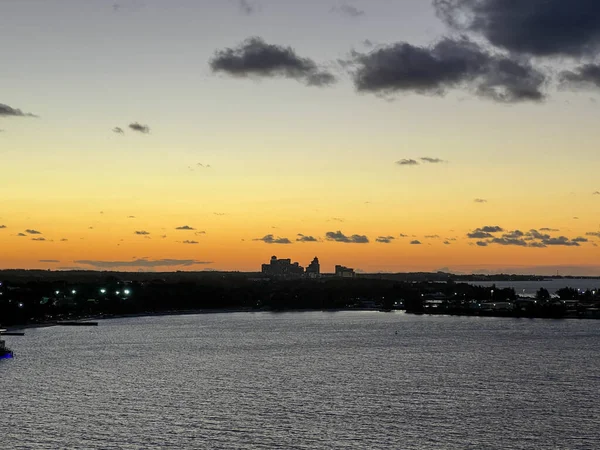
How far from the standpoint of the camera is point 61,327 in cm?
18188

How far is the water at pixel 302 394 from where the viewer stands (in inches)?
2266

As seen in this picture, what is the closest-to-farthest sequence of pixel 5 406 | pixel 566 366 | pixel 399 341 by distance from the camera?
pixel 5 406 → pixel 566 366 → pixel 399 341

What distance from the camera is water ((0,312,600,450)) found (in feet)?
189

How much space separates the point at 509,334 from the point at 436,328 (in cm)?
2368

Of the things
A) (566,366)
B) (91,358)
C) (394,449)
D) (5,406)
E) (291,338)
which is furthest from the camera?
(291,338)

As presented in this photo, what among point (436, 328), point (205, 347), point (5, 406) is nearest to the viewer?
point (5, 406)

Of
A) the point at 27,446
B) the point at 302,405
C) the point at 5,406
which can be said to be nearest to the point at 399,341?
the point at 302,405

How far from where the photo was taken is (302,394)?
75.9 meters

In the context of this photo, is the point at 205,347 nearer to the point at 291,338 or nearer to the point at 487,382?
the point at 291,338

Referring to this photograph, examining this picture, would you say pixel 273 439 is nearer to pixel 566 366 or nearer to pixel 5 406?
pixel 5 406

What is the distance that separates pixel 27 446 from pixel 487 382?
164ft

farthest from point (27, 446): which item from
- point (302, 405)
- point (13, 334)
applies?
point (13, 334)

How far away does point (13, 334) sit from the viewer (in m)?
154

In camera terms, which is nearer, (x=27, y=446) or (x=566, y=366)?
(x=27, y=446)
